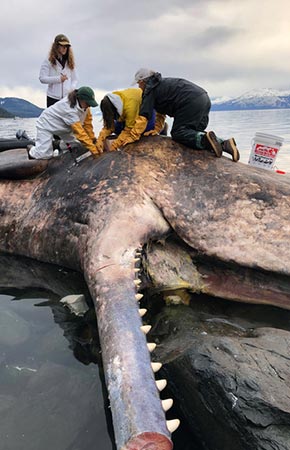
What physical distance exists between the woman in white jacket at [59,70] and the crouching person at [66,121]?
126cm

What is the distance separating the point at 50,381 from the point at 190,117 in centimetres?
389

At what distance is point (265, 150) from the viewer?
630cm

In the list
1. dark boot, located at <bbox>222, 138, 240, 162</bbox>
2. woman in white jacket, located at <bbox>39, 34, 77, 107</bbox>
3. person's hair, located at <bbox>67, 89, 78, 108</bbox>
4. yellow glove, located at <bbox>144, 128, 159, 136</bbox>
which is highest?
woman in white jacket, located at <bbox>39, 34, 77, 107</bbox>

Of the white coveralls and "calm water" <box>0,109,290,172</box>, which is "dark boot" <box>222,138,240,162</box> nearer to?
the white coveralls

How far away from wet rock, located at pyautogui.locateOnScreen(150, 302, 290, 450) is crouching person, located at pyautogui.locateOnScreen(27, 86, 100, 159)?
368cm

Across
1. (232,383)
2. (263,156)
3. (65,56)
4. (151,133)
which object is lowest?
(232,383)

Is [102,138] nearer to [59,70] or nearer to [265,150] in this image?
[265,150]

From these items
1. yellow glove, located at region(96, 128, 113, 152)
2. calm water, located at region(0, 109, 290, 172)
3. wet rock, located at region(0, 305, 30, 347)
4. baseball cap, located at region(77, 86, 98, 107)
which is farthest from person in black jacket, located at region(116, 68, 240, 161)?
wet rock, located at region(0, 305, 30, 347)

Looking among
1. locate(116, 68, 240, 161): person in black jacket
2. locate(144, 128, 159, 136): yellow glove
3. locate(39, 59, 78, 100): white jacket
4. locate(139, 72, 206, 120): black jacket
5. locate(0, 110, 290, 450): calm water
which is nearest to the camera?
locate(0, 110, 290, 450): calm water

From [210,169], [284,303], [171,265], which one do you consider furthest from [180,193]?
[284,303]

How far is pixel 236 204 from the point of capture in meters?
4.79

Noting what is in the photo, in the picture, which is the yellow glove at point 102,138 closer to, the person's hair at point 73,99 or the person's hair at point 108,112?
the person's hair at point 108,112

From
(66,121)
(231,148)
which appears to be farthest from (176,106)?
(66,121)

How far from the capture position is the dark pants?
5611 millimetres
